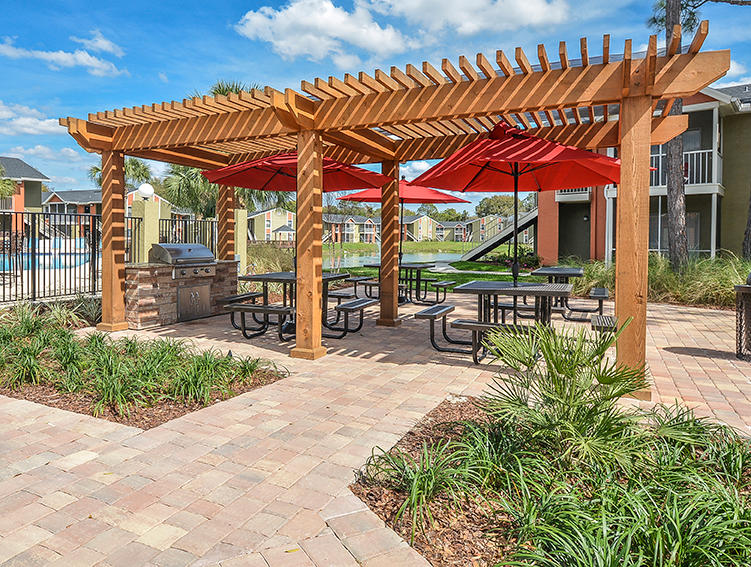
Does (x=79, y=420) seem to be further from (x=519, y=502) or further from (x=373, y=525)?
(x=519, y=502)

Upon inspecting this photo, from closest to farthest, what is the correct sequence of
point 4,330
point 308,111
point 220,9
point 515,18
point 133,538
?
1. point 133,538
2. point 308,111
3. point 4,330
4. point 220,9
5. point 515,18

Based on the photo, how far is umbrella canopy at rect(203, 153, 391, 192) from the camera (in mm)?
7211

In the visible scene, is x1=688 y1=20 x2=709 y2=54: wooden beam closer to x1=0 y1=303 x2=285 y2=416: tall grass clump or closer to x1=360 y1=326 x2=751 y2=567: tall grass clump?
x1=360 y1=326 x2=751 y2=567: tall grass clump

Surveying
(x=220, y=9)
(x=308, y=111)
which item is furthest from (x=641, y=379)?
(x=220, y=9)

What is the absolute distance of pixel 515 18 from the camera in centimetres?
1488

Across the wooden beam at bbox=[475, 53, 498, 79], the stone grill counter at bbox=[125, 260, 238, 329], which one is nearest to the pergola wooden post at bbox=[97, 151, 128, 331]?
the stone grill counter at bbox=[125, 260, 238, 329]

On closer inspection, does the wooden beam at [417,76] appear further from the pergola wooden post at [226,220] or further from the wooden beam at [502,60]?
the pergola wooden post at [226,220]

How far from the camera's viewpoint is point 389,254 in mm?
8156

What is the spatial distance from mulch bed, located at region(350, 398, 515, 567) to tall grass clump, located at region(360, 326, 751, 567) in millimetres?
22

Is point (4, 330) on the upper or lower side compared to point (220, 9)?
lower

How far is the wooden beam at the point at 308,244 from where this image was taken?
5.99 metres

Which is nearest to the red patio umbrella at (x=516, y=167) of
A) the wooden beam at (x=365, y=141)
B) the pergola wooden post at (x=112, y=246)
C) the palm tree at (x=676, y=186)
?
the wooden beam at (x=365, y=141)

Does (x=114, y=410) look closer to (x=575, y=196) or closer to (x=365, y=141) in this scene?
(x=365, y=141)

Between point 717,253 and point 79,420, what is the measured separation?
59.9 ft
